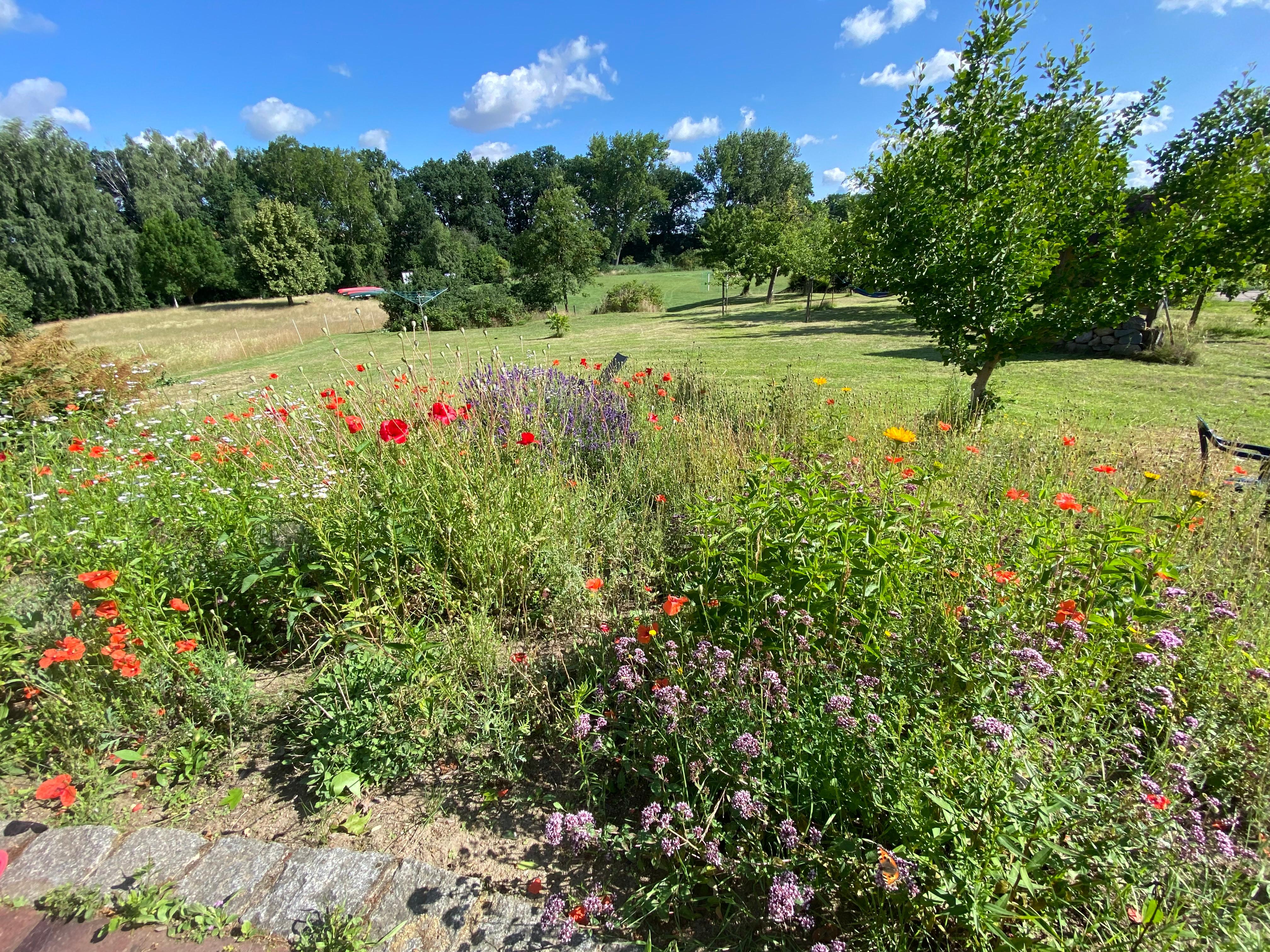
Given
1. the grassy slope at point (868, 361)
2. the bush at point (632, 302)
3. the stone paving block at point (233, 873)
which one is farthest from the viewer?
the bush at point (632, 302)

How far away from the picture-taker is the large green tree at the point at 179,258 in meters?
38.6

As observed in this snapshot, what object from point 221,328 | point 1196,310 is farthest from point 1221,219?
point 221,328

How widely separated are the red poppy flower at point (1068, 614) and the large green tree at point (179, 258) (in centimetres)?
5280

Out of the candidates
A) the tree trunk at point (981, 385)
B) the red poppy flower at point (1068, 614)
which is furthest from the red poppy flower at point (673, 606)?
the tree trunk at point (981, 385)

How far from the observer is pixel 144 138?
5897 cm

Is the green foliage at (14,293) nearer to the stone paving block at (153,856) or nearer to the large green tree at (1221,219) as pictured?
the stone paving block at (153,856)

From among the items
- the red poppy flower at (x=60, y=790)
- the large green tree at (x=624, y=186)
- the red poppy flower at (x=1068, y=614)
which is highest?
the large green tree at (x=624, y=186)

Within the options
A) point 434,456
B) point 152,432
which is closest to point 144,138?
point 152,432

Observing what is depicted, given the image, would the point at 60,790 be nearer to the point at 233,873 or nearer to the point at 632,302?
the point at 233,873

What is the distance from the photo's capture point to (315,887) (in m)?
1.63

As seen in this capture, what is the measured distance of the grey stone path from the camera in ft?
4.89

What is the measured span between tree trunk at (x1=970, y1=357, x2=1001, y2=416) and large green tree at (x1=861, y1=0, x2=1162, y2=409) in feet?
0.10

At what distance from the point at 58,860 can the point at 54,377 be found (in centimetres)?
637

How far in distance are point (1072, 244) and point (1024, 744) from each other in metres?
5.68
